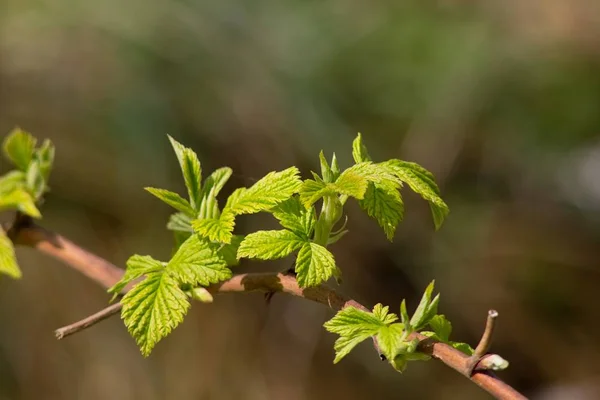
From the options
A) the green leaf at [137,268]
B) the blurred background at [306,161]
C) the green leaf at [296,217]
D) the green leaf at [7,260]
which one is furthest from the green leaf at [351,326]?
the blurred background at [306,161]

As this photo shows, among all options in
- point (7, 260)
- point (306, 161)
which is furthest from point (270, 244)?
point (306, 161)

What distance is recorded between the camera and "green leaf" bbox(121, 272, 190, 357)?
62 centimetres

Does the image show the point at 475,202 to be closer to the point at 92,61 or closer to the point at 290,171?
the point at 92,61

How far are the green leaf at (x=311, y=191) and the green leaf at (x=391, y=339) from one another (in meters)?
0.14

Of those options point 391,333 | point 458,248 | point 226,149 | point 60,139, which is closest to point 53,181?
point 60,139

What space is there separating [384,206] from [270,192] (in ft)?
0.40

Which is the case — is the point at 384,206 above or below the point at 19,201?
above

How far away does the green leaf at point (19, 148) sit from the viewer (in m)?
0.88

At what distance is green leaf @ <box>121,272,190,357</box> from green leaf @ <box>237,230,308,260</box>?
9 centimetres

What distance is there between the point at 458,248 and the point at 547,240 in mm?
441

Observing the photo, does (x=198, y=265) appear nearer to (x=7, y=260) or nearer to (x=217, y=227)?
(x=217, y=227)

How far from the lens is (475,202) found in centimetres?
268

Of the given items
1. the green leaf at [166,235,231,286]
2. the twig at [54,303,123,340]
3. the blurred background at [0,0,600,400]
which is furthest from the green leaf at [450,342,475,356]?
the blurred background at [0,0,600,400]

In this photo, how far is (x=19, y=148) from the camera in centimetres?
89
